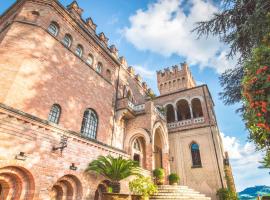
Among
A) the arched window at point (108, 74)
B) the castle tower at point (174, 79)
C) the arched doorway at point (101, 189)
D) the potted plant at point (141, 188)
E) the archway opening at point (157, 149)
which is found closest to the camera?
the arched doorway at point (101, 189)

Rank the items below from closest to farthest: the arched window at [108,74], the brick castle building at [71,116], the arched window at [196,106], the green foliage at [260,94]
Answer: the green foliage at [260,94], the brick castle building at [71,116], the arched window at [108,74], the arched window at [196,106]

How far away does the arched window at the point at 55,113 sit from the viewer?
10.4m

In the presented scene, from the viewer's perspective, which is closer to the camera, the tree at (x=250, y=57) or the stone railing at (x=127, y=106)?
the tree at (x=250, y=57)

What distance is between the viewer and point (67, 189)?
301 inches

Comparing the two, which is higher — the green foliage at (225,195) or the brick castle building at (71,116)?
the brick castle building at (71,116)

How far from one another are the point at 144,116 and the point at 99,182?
8.04 metres

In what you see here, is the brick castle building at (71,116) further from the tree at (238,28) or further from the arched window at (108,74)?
the tree at (238,28)

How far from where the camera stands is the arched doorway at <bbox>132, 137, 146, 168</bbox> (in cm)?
1600

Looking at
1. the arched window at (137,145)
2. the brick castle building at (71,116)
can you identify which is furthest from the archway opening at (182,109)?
the arched window at (137,145)

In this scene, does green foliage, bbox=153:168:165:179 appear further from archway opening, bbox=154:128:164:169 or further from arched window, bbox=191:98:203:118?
arched window, bbox=191:98:203:118

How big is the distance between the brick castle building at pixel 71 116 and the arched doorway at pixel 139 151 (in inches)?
3.7

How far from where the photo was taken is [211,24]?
7.41m

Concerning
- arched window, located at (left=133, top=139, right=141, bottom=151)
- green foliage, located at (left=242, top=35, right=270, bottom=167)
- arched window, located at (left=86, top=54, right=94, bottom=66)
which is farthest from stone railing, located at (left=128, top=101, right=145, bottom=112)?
green foliage, located at (left=242, top=35, right=270, bottom=167)

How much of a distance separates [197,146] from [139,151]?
20.1 feet
